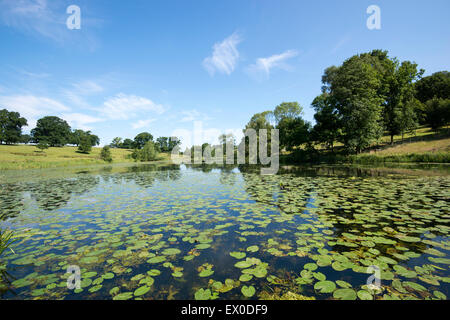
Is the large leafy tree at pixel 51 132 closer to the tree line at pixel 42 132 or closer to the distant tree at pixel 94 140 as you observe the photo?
the tree line at pixel 42 132

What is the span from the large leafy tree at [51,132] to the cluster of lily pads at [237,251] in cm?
9637

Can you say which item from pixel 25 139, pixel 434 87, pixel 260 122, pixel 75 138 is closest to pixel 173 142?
pixel 75 138

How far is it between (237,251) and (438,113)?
53.7m

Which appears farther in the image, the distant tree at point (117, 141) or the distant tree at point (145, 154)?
the distant tree at point (117, 141)

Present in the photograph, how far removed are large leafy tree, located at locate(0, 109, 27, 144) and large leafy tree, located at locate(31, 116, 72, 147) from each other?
527cm

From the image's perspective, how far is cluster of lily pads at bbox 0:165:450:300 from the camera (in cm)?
267

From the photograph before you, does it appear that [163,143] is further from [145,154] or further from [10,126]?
[10,126]

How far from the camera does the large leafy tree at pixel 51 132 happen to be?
76.2 m

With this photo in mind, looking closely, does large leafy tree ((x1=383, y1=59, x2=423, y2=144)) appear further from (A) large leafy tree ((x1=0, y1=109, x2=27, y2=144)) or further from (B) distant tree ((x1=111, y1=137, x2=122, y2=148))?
(B) distant tree ((x1=111, y1=137, x2=122, y2=148))

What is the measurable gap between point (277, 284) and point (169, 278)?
69.7 inches

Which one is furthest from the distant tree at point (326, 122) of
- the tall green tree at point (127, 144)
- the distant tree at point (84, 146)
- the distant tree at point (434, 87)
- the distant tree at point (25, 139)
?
the tall green tree at point (127, 144)

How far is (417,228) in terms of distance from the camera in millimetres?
4613
